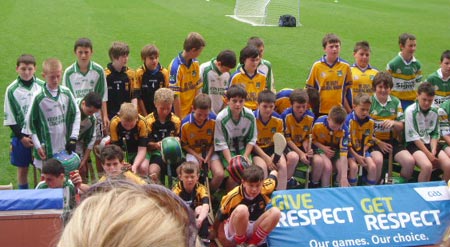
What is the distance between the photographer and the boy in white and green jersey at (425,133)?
21.0ft

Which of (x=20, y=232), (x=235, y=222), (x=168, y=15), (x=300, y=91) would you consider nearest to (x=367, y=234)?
(x=235, y=222)

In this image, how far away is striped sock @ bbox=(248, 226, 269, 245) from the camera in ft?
15.8

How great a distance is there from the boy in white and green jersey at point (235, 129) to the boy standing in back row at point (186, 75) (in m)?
1.07

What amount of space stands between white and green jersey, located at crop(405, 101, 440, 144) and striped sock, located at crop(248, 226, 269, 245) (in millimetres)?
2628

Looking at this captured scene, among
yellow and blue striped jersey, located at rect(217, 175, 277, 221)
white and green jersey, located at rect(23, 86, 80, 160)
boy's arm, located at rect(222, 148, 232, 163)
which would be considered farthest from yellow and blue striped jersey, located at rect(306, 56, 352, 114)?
white and green jersey, located at rect(23, 86, 80, 160)

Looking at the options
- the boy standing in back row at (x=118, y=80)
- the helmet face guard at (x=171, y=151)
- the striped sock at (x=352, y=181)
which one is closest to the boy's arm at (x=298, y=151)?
the striped sock at (x=352, y=181)

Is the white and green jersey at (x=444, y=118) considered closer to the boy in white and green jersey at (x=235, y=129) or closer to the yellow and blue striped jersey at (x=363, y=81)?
the yellow and blue striped jersey at (x=363, y=81)

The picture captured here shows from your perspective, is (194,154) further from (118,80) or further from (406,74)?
(406,74)

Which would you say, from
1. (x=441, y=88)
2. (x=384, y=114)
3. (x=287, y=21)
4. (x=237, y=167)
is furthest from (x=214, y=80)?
(x=287, y=21)

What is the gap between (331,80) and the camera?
7.11m

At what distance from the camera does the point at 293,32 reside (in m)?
18.2

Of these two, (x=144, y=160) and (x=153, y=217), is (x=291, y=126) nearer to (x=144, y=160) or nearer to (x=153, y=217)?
(x=144, y=160)

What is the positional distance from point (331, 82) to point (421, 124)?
1.27m

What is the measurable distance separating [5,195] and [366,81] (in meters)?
4.89
